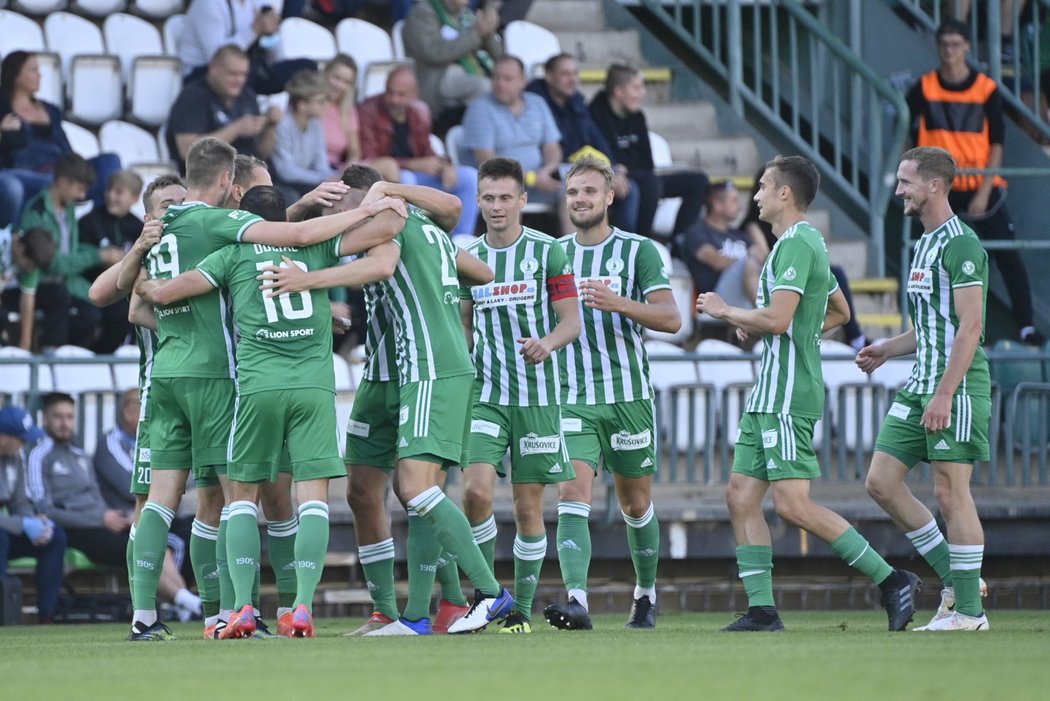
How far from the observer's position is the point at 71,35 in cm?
1535

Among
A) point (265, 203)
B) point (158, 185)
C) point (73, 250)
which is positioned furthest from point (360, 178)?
point (73, 250)

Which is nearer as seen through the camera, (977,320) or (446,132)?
(977,320)

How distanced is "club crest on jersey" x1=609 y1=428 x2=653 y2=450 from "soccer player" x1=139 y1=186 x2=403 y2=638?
1758 millimetres

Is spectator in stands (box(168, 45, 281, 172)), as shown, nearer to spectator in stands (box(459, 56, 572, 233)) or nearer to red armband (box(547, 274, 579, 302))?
spectator in stands (box(459, 56, 572, 233))

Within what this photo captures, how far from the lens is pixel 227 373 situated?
821 cm

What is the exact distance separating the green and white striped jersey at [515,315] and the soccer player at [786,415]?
3.34 feet

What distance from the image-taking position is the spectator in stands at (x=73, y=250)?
13.0 m

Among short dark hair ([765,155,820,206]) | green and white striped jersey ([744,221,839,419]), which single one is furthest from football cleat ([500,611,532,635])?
short dark hair ([765,155,820,206])

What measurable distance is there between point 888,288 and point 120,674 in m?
10.4

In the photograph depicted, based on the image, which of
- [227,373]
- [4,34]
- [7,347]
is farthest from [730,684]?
[4,34]

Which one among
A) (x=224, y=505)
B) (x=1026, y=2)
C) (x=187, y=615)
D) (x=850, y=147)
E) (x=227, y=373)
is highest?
(x=1026, y=2)

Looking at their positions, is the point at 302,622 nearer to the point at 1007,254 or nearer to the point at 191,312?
the point at 191,312

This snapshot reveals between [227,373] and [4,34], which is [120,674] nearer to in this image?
[227,373]

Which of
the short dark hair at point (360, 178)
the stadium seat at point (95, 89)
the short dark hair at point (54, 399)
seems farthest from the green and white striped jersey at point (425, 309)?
the stadium seat at point (95, 89)
